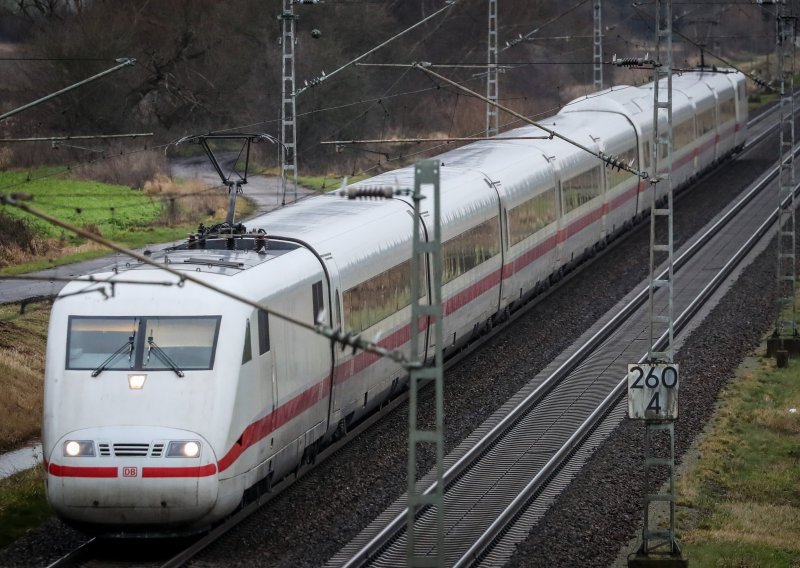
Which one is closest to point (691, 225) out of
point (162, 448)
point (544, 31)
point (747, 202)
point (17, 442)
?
point (747, 202)

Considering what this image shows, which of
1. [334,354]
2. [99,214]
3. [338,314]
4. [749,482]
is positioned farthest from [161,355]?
[99,214]

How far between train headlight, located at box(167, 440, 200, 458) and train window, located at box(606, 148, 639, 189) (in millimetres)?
22103

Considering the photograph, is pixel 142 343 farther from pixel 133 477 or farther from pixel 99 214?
pixel 99 214

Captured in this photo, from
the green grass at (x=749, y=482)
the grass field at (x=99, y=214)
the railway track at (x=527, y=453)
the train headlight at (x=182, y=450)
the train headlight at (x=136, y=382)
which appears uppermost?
the train headlight at (x=136, y=382)

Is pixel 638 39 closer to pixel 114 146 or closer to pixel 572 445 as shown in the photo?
pixel 114 146

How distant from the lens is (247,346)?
17.1 meters

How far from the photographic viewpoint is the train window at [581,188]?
110ft

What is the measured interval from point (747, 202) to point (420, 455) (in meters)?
27.3

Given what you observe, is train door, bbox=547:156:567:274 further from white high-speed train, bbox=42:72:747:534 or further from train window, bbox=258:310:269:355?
train window, bbox=258:310:269:355

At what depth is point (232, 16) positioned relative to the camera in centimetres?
6212

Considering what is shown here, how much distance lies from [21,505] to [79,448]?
3.62 meters

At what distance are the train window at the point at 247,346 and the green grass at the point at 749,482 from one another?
19.3 ft

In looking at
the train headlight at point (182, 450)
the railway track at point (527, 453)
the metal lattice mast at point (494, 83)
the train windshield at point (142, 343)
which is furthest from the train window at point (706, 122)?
the train headlight at point (182, 450)

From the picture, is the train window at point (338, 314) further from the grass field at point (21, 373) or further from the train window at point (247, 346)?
the grass field at point (21, 373)
